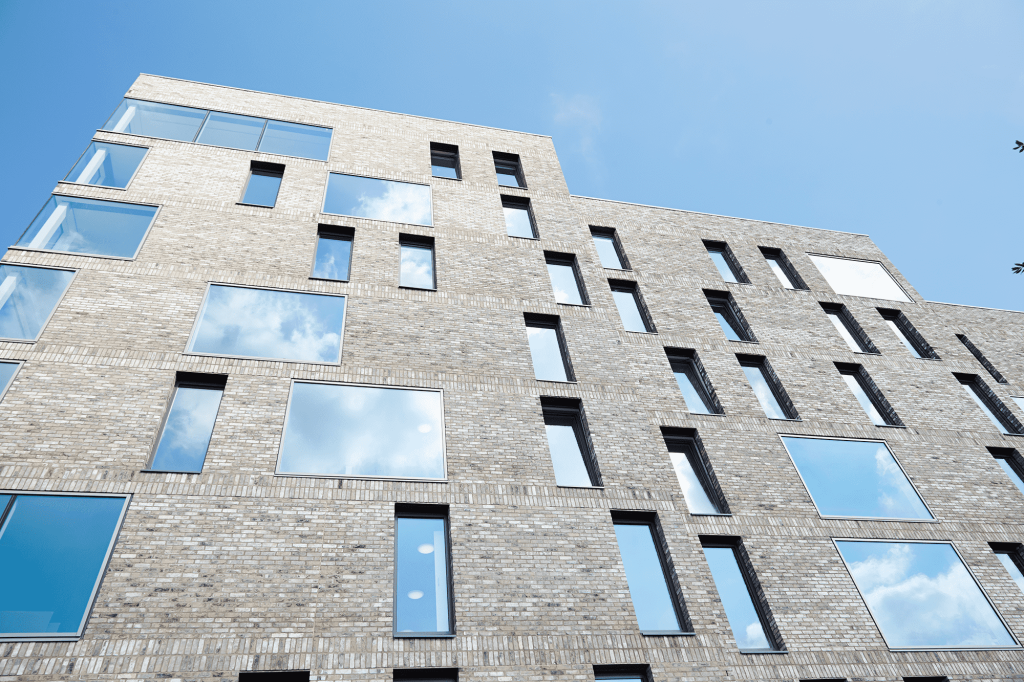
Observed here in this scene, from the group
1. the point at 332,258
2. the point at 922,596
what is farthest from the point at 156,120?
the point at 922,596

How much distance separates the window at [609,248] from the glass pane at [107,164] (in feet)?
42.8

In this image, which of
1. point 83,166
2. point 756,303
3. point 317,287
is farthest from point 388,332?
point 756,303

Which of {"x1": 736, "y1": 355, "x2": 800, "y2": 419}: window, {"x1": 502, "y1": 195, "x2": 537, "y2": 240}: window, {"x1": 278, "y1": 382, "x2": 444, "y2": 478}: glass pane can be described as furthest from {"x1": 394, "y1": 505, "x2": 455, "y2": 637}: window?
{"x1": 502, "y1": 195, "x2": 537, "y2": 240}: window

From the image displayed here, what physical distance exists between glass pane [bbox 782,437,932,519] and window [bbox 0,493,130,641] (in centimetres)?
1351

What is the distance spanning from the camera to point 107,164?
16875 mm

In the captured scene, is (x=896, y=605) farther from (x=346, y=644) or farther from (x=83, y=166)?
(x=83, y=166)

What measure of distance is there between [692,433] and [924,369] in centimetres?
901

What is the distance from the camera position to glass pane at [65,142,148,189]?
16.4 meters

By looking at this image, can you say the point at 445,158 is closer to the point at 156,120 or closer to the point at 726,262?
the point at 156,120

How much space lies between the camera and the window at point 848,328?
19.5 m

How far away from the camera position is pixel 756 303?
19.5m

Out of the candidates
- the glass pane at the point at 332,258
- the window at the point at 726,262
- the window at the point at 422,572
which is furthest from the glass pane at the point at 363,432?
the window at the point at 726,262

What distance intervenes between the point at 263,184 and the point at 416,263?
5.04 metres

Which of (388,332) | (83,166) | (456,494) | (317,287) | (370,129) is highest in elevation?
(370,129)
